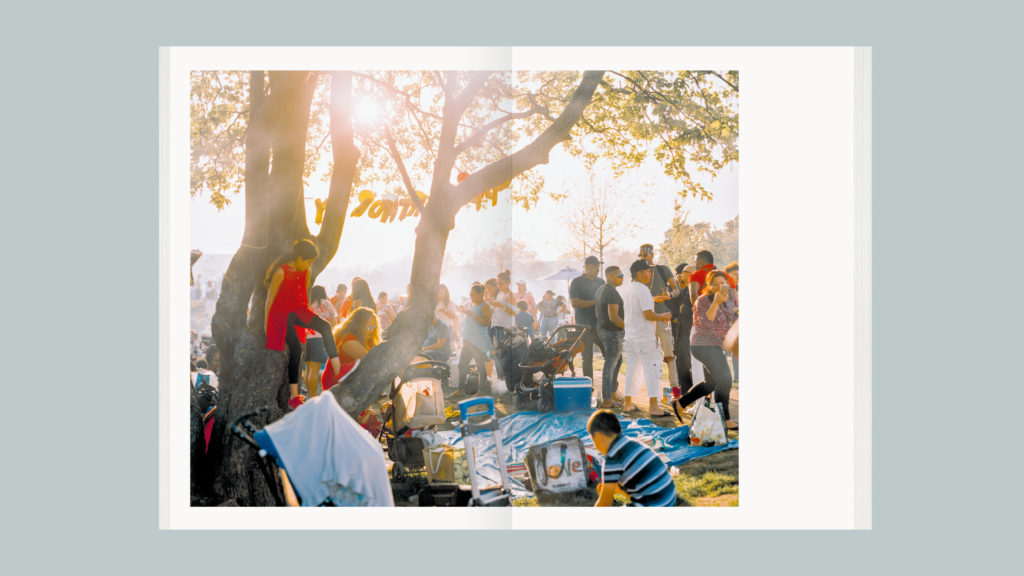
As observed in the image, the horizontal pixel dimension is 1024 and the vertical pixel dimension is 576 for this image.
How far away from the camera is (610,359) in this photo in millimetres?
5449

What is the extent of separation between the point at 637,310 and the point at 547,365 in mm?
798

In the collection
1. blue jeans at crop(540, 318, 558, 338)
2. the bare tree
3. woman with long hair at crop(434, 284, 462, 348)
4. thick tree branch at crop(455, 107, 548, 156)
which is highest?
thick tree branch at crop(455, 107, 548, 156)

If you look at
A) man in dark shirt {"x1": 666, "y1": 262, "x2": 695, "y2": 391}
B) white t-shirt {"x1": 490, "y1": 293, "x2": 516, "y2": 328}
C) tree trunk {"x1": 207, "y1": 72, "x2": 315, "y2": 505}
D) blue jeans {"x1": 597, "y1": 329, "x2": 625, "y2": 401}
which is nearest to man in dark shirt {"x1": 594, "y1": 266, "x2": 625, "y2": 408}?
blue jeans {"x1": 597, "y1": 329, "x2": 625, "y2": 401}

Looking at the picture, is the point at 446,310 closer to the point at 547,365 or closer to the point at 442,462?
the point at 547,365

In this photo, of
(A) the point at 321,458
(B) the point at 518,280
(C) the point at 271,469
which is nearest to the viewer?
(A) the point at 321,458

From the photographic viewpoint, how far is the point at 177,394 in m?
5.29

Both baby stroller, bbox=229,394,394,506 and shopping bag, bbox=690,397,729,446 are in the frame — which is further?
shopping bag, bbox=690,397,729,446

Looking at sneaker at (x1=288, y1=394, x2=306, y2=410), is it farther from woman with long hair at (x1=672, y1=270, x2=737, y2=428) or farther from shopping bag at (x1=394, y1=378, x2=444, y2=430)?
woman with long hair at (x1=672, y1=270, x2=737, y2=428)

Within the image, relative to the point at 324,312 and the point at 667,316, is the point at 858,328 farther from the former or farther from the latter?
the point at 324,312

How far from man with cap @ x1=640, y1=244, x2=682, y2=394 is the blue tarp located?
35 cm

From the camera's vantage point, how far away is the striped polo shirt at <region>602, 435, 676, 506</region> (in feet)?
16.3

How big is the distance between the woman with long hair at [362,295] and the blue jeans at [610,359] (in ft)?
5.63

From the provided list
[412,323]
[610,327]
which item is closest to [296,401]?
[412,323]

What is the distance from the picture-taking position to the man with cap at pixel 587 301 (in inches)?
212
